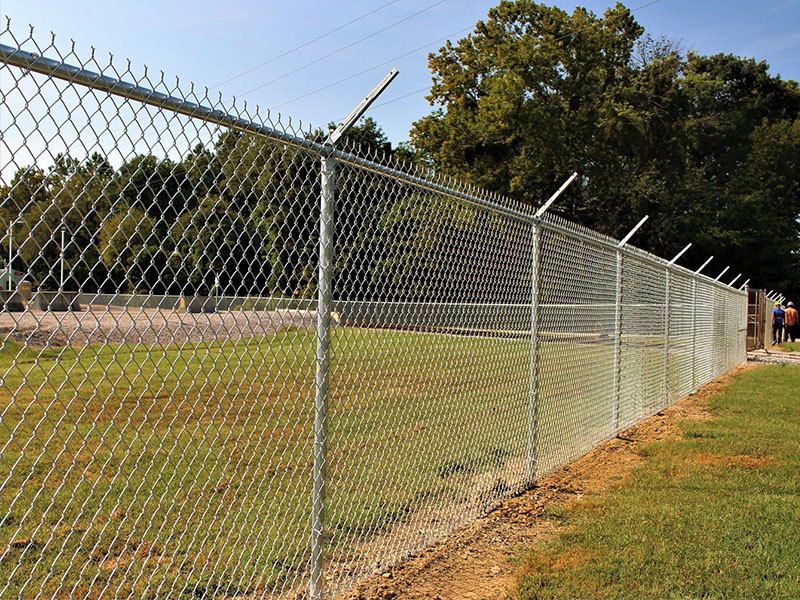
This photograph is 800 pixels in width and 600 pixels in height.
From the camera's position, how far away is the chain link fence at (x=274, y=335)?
2062mm

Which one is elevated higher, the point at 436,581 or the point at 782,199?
the point at 782,199

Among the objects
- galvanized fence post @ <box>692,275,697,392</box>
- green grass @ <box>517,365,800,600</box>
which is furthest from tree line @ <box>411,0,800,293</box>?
green grass @ <box>517,365,800,600</box>

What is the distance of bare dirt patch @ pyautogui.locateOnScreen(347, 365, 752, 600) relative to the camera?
3.34m

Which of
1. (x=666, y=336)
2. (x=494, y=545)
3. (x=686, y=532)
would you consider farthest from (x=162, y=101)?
(x=666, y=336)

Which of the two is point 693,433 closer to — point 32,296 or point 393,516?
point 393,516

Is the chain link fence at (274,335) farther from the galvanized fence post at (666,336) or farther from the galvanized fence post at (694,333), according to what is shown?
the galvanized fence post at (694,333)

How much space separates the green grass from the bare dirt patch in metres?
0.15

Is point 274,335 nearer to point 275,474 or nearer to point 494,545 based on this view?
point 275,474

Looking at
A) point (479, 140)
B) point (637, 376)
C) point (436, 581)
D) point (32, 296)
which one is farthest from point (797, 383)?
point (479, 140)

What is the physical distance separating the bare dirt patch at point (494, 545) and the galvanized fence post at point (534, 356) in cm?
29

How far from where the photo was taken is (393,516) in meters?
4.17

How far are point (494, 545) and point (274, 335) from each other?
2.11 metres

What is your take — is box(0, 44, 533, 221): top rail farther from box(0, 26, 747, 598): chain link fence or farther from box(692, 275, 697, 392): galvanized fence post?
box(692, 275, 697, 392): galvanized fence post

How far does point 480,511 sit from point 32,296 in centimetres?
344
